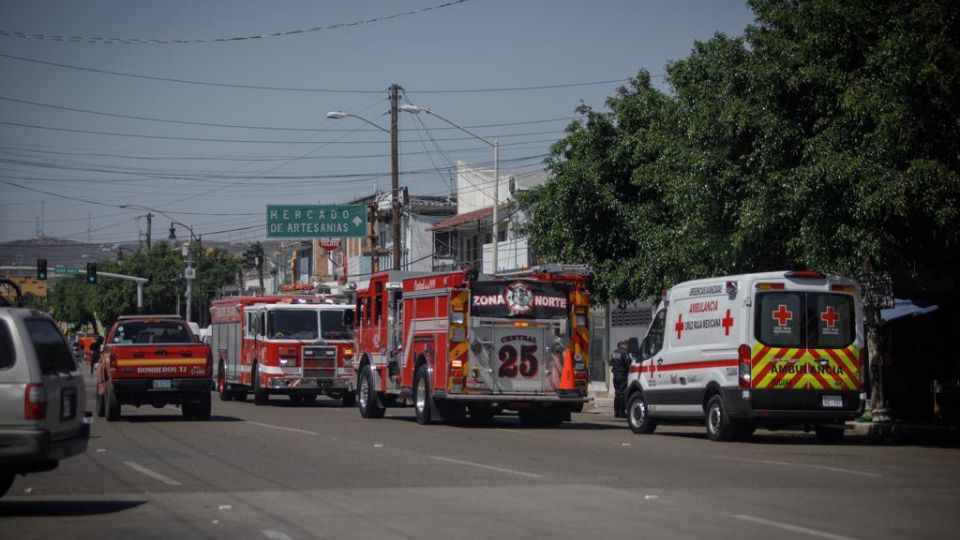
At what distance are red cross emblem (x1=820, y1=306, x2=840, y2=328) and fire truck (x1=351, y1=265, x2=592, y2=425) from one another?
582 cm

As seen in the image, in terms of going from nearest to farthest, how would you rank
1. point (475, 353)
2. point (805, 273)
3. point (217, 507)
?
point (217, 507), point (805, 273), point (475, 353)

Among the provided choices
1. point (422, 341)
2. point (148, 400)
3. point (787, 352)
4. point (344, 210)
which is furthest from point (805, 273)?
point (344, 210)

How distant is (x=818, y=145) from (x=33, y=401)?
14.2 metres

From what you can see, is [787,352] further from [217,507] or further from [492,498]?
[217,507]

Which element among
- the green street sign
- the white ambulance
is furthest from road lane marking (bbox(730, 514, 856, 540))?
the green street sign

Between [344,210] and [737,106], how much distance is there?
29.0 m

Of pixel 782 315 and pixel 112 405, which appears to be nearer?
pixel 782 315

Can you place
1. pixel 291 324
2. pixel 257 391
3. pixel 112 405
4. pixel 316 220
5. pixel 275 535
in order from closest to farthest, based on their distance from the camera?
pixel 275 535
pixel 112 405
pixel 291 324
pixel 257 391
pixel 316 220

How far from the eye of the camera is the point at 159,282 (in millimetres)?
93625

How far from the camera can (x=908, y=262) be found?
2283 centimetres

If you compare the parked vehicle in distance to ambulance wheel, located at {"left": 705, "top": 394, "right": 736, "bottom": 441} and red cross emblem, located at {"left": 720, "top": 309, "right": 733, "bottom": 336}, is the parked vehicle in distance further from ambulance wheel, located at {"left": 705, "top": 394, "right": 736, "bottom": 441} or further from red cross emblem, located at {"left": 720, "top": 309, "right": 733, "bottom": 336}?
ambulance wheel, located at {"left": 705, "top": 394, "right": 736, "bottom": 441}

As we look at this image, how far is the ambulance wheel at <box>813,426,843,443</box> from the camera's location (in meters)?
22.2

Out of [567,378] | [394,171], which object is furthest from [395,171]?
[567,378]

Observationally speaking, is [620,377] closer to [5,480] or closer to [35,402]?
[5,480]
